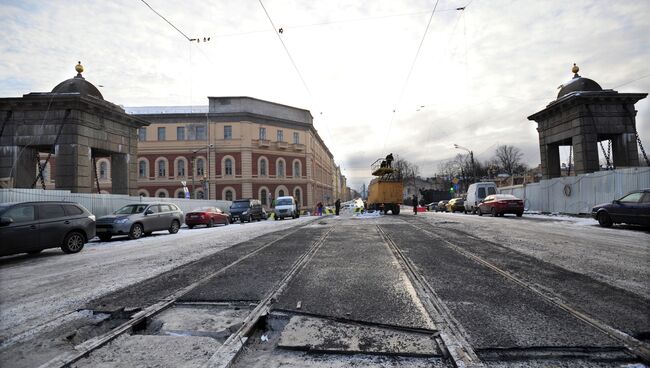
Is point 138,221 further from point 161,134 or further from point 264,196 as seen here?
point 161,134

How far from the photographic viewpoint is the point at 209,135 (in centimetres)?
5169

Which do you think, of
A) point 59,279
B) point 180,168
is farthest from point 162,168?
point 59,279

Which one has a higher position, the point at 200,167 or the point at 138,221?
the point at 200,167

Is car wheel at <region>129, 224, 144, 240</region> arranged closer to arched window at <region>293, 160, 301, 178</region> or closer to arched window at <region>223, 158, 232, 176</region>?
arched window at <region>223, 158, 232, 176</region>

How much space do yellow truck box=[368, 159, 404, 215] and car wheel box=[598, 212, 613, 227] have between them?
51.9 feet

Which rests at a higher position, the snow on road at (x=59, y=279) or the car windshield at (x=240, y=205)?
the car windshield at (x=240, y=205)

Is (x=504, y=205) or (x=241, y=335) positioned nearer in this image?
(x=241, y=335)

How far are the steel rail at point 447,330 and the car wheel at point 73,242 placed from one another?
1036 centimetres

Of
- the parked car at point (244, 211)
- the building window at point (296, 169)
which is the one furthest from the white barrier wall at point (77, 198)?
the building window at point (296, 169)

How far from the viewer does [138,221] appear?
15734mm

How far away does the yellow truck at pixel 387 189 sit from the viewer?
29812 mm

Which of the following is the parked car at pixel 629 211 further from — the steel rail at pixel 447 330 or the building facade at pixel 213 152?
the building facade at pixel 213 152

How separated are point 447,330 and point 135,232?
50.0 ft

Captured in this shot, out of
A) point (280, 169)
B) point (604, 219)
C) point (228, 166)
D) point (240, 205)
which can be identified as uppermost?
point (228, 166)
